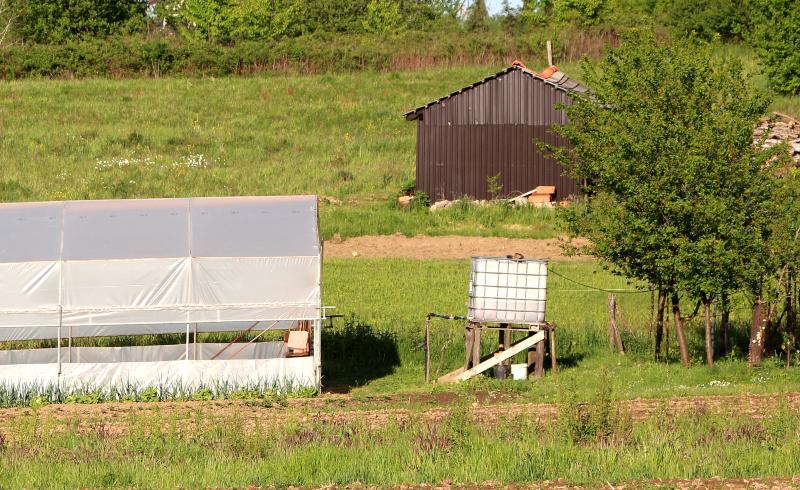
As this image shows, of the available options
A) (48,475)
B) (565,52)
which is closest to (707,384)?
(48,475)

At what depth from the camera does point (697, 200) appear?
2234 cm

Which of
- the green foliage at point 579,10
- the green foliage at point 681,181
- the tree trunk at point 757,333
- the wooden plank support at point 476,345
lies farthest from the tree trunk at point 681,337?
the green foliage at point 579,10

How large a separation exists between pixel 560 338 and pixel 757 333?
15.0 feet

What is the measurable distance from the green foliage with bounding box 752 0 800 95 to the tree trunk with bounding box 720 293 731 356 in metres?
35.1

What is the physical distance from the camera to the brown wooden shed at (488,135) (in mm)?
43312

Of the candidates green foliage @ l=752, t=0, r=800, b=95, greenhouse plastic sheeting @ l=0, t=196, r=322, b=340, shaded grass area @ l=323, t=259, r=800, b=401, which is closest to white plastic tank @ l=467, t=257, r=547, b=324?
shaded grass area @ l=323, t=259, r=800, b=401

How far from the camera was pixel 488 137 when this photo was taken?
43625 mm

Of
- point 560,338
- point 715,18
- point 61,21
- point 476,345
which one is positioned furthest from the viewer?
point 61,21

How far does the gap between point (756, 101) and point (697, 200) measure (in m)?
2.36

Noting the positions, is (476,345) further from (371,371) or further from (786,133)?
(786,133)

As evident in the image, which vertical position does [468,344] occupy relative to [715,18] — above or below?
below

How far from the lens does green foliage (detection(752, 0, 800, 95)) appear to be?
189ft

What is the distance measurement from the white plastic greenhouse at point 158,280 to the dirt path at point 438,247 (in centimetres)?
1423

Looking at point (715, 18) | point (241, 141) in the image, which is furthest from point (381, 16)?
point (241, 141)
